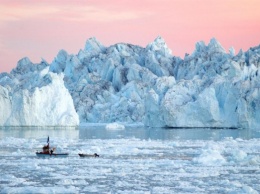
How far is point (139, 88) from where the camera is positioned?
7388 cm

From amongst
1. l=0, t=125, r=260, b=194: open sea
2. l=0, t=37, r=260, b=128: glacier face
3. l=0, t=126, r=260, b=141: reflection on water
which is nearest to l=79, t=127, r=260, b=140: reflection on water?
l=0, t=126, r=260, b=141: reflection on water

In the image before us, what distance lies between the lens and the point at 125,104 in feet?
228

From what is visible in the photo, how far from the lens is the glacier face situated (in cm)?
5391

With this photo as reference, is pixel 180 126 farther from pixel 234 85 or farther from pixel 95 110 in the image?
pixel 95 110

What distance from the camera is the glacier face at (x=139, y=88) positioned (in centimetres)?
5391

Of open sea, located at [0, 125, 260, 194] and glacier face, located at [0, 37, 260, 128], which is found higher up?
glacier face, located at [0, 37, 260, 128]

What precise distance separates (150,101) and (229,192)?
43127 millimetres

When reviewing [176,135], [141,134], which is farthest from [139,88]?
[176,135]

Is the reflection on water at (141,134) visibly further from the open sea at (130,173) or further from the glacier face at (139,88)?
the open sea at (130,173)

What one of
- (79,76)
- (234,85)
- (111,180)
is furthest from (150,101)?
(111,180)

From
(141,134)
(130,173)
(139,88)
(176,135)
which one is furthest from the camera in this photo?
(139,88)

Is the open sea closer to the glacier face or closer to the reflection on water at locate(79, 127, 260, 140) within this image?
the reflection on water at locate(79, 127, 260, 140)

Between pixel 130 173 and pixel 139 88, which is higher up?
pixel 139 88

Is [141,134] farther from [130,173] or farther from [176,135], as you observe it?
[130,173]
